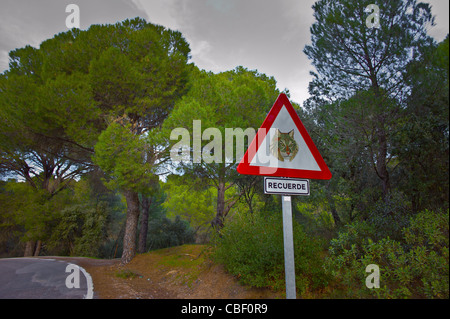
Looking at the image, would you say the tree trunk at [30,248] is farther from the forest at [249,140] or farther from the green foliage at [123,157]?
the green foliage at [123,157]

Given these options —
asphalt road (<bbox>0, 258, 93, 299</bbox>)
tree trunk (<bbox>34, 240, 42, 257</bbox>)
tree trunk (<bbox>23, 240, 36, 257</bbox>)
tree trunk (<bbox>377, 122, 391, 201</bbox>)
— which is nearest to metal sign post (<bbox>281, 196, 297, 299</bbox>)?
asphalt road (<bbox>0, 258, 93, 299</bbox>)

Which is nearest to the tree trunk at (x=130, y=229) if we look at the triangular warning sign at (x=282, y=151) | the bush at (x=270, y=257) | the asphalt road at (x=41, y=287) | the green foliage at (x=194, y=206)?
the asphalt road at (x=41, y=287)

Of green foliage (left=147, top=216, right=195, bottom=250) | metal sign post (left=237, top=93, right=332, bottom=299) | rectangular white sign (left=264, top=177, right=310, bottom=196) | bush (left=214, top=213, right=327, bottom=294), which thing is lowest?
green foliage (left=147, top=216, right=195, bottom=250)

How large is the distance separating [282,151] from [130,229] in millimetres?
10816

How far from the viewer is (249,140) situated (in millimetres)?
10422

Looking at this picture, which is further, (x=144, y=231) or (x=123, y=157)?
(x=144, y=231)

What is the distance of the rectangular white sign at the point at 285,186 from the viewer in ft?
6.66

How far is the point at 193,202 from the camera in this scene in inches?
1064

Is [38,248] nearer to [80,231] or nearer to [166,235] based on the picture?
[80,231]

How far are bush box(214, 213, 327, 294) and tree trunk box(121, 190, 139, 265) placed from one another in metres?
7.12

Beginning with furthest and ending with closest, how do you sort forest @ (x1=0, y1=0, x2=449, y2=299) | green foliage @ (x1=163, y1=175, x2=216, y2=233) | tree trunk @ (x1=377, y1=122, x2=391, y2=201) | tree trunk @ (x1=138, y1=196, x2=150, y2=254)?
green foliage @ (x1=163, y1=175, x2=216, y2=233), tree trunk @ (x1=138, y1=196, x2=150, y2=254), tree trunk @ (x1=377, y1=122, x2=391, y2=201), forest @ (x1=0, y1=0, x2=449, y2=299)

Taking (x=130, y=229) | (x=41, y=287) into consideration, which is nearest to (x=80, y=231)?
(x=130, y=229)

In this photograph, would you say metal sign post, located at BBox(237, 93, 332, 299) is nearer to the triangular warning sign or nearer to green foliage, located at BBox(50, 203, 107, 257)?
the triangular warning sign

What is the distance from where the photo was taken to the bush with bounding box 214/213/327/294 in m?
3.87
